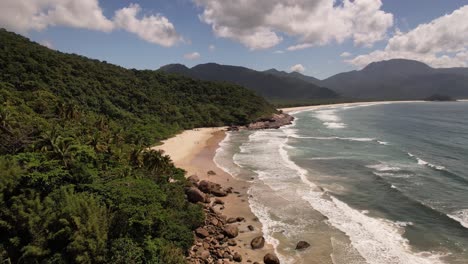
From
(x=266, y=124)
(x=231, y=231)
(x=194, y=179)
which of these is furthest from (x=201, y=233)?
(x=266, y=124)

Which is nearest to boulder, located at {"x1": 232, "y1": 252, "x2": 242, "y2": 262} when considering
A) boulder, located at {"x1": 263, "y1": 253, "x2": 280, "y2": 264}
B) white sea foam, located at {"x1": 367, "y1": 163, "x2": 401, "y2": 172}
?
boulder, located at {"x1": 263, "y1": 253, "x2": 280, "y2": 264}

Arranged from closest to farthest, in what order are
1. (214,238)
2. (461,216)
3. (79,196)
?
1. (79,196)
2. (214,238)
3. (461,216)

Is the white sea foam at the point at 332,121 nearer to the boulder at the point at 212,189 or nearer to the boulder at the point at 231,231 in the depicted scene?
the boulder at the point at 212,189

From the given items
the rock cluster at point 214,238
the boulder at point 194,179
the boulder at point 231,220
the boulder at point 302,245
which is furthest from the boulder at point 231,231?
the boulder at point 194,179

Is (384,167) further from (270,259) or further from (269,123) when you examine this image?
(269,123)

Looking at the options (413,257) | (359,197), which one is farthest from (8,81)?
(413,257)

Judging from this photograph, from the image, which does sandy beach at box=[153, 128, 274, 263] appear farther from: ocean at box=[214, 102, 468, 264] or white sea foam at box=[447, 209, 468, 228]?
white sea foam at box=[447, 209, 468, 228]

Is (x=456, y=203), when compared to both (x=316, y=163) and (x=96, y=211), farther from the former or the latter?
(x=96, y=211)

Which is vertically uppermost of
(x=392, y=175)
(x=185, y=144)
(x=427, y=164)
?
(x=185, y=144)
